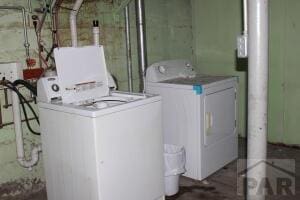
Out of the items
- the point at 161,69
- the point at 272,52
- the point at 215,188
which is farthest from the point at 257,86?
the point at 272,52

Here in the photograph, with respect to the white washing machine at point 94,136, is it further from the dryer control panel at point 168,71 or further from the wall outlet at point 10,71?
the dryer control panel at point 168,71

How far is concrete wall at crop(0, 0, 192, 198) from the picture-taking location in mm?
2566

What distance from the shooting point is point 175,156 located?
271cm

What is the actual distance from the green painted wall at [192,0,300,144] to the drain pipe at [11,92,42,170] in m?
2.39

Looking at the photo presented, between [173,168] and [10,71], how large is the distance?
58.7 inches

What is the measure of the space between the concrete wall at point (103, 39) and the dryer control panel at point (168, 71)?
39 centimetres

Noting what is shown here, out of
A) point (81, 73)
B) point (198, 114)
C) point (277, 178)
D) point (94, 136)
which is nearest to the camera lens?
point (94, 136)

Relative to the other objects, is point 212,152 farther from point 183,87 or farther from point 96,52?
point 96,52

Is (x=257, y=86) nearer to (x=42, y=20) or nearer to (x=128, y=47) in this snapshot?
(x=42, y=20)

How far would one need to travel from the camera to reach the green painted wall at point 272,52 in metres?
3.51

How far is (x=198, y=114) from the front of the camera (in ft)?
9.34

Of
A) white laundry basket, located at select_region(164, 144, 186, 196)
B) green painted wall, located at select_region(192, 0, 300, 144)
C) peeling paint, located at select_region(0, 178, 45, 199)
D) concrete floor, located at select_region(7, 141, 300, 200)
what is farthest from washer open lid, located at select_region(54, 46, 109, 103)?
green painted wall, located at select_region(192, 0, 300, 144)

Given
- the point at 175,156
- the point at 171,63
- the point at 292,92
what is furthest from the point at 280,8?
the point at 175,156

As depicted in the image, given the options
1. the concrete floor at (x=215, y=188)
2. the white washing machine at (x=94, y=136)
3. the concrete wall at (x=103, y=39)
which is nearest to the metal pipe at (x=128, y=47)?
the concrete wall at (x=103, y=39)
